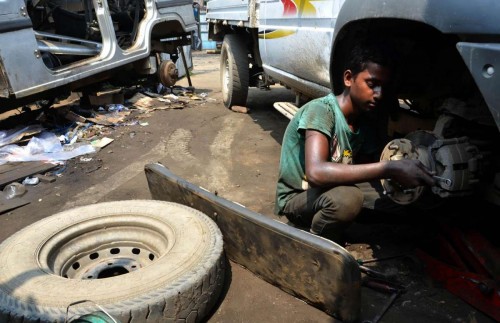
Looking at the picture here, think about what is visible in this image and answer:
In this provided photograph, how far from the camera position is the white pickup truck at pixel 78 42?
14.4 ft

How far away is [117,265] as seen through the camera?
7.04 feet

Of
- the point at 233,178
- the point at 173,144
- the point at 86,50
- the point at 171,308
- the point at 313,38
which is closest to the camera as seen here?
the point at 171,308

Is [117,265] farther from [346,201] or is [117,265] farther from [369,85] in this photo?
[369,85]

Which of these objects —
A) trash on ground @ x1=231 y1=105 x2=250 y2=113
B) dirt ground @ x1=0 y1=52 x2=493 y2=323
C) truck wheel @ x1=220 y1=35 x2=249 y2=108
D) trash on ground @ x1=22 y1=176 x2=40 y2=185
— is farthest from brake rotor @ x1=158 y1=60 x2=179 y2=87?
trash on ground @ x1=22 y1=176 x2=40 y2=185

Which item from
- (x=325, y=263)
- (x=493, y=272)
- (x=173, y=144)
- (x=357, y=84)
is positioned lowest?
(x=173, y=144)

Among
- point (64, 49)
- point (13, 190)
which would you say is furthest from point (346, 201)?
point (64, 49)

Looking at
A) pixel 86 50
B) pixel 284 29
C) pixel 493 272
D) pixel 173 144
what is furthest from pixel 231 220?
pixel 86 50

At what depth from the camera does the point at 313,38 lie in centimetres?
288

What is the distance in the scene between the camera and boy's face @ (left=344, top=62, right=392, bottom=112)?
6.37 ft

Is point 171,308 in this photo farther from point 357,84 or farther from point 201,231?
point 357,84

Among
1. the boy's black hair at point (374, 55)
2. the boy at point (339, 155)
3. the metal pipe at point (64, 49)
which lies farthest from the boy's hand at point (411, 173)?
the metal pipe at point (64, 49)

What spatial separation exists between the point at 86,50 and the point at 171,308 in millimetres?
4823

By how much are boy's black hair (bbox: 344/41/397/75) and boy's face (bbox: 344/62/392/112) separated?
0.06 feet

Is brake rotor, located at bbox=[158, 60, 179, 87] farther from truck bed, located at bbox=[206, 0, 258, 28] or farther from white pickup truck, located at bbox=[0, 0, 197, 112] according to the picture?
truck bed, located at bbox=[206, 0, 258, 28]
